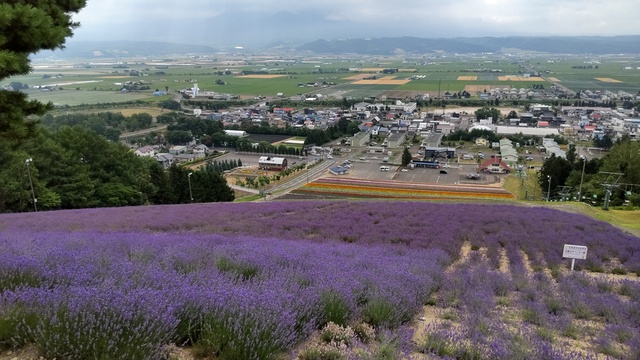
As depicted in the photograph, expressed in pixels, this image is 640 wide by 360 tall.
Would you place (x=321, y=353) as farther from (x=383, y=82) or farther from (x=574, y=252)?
(x=383, y=82)

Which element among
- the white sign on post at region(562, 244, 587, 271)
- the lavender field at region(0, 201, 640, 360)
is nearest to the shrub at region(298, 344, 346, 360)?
the lavender field at region(0, 201, 640, 360)

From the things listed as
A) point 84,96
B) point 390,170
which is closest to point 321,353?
point 390,170

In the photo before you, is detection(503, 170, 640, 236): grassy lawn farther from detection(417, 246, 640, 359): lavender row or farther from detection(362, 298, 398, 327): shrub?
detection(362, 298, 398, 327): shrub

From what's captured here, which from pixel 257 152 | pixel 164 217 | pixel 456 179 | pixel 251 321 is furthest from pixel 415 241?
pixel 257 152

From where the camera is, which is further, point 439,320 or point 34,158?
point 34,158

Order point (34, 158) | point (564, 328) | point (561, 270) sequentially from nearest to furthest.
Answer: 1. point (564, 328)
2. point (561, 270)
3. point (34, 158)

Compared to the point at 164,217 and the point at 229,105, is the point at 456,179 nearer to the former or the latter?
the point at 164,217
